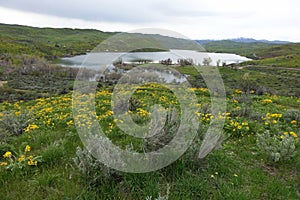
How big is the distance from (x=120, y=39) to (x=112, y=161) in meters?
4.72

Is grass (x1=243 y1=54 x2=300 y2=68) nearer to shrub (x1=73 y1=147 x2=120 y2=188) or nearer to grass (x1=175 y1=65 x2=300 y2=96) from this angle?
grass (x1=175 y1=65 x2=300 y2=96)

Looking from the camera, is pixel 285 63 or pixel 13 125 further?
pixel 285 63

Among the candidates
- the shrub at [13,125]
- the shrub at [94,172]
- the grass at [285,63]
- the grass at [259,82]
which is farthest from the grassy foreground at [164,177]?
the grass at [285,63]

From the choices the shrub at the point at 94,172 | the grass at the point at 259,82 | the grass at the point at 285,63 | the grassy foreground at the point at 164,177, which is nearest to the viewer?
the grassy foreground at the point at 164,177

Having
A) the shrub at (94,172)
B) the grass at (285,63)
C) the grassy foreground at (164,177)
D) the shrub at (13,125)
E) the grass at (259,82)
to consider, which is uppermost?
the grass at (285,63)

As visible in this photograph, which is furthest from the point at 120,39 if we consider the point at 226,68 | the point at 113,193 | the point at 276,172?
the point at 226,68

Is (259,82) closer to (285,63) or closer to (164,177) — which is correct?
(285,63)

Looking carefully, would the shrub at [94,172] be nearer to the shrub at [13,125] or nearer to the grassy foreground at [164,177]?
the grassy foreground at [164,177]

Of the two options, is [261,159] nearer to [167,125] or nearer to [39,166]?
[167,125]

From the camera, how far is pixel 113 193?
2.97 meters

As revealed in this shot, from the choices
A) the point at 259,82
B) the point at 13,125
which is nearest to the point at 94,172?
the point at 13,125

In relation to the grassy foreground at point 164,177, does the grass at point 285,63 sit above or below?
above

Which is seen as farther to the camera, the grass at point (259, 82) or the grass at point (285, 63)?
the grass at point (285, 63)

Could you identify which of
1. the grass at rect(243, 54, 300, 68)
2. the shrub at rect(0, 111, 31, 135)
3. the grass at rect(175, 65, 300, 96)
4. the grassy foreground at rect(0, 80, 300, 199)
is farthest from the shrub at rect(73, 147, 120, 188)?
the grass at rect(243, 54, 300, 68)
